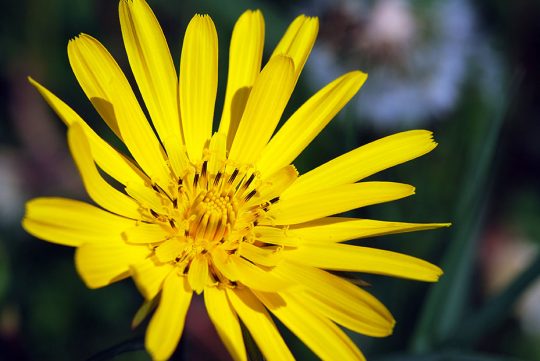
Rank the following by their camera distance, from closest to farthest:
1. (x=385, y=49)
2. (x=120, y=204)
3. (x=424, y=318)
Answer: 1. (x=120, y=204)
2. (x=424, y=318)
3. (x=385, y=49)

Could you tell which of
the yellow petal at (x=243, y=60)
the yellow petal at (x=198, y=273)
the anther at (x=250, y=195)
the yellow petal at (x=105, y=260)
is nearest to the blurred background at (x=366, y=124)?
the anther at (x=250, y=195)

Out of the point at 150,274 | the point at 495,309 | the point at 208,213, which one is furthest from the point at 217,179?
the point at 495,309

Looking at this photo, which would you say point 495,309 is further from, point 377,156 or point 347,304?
point 347,304

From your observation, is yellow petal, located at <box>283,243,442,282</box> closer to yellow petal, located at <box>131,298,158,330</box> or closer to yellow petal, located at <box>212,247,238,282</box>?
yellow petal, located at <box>212,247,238,282</box>

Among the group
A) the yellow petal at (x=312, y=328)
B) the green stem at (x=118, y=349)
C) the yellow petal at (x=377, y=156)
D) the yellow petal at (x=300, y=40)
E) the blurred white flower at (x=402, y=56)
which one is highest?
the blurred white flower at (x=402, y=56)

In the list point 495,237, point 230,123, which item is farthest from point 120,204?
point 495,237

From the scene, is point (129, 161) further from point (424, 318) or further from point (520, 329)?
point (520, 329)

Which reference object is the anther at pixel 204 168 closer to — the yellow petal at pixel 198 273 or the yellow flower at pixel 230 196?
the yellow flower at pixel 230 196
